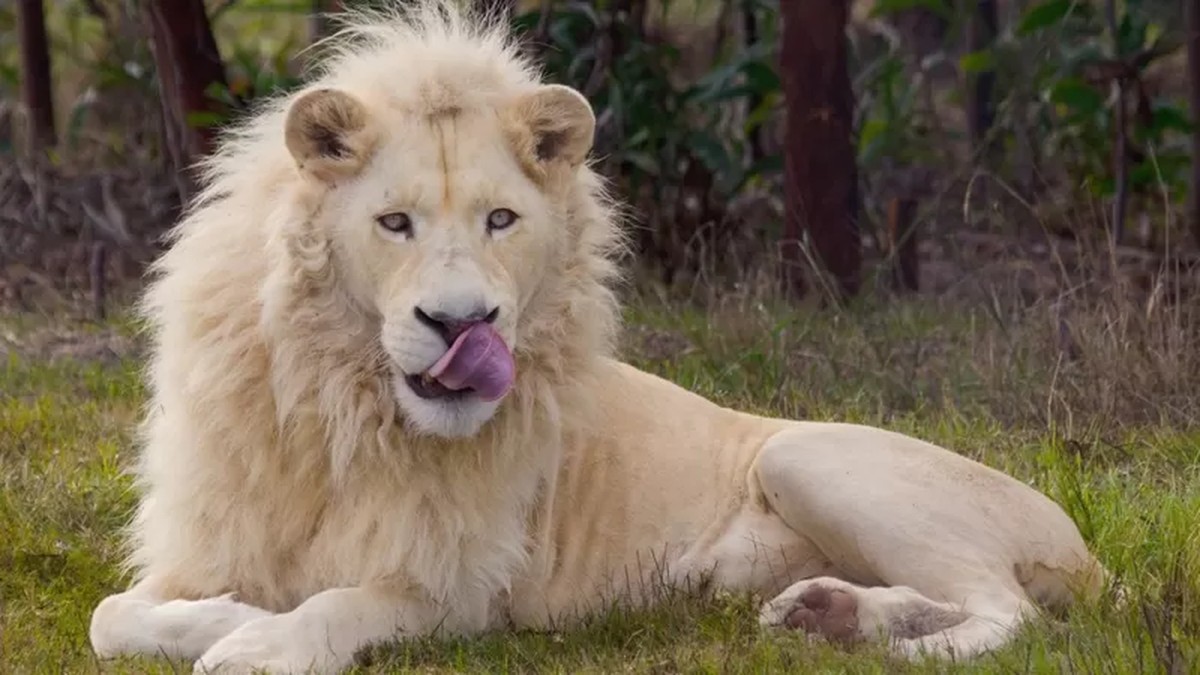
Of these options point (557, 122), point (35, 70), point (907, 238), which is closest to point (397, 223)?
point (557, 122)

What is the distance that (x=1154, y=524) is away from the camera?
515cm

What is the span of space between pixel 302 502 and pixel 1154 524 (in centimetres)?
210

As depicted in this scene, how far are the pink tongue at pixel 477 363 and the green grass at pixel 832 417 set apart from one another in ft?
1.97

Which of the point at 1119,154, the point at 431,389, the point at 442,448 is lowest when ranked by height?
the point at 1119,154

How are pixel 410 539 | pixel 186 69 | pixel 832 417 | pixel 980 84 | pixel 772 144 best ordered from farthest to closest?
pixel 980 84 < pixel 772 144 < pixel 186 69 < pixel 832 417 < pixel 410 539

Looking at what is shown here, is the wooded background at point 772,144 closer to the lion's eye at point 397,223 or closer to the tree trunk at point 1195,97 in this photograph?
the tree trunk at point 1195,97

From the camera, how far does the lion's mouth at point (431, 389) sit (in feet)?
14.4

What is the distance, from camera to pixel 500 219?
14.6ft

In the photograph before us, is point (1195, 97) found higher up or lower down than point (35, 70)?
higher up

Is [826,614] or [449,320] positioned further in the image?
[826,614]

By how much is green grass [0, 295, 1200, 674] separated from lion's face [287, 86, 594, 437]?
0.63 m

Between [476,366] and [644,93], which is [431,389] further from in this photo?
[644,93]

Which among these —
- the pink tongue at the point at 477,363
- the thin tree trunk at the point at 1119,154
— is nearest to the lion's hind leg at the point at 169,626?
the pink tongue at the point at 477,363

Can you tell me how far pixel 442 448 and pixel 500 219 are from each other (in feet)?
1.81
